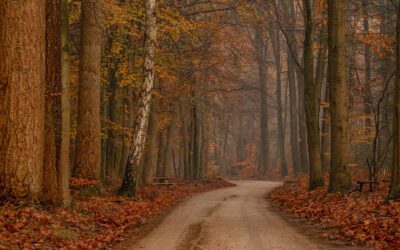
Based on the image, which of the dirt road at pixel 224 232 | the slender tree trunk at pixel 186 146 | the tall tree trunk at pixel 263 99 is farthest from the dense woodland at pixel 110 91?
the tall tree trunk at pixel 263 99

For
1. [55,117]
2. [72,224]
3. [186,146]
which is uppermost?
[55,117]

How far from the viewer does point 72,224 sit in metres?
10.7

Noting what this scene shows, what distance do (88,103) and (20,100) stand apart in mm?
6387

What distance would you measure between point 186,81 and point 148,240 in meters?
21.8

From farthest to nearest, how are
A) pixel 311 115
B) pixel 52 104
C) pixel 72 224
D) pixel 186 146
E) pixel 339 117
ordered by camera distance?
pixel 186 146 < pixel 311 115 < pixel 339 117 < pixel 52 104 < pixel 72 224

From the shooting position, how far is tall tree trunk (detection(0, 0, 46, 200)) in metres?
10.1

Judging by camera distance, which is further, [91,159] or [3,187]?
[91,159]

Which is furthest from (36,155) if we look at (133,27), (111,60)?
(111,60)

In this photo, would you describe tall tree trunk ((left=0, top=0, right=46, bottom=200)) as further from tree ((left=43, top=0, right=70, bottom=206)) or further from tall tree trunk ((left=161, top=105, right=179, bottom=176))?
tall tree trunk ((left=161, top=105, right=179, bottom=176))

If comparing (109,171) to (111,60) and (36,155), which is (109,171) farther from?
(36,155)

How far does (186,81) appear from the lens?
1228 inches

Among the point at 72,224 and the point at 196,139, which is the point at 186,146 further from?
the point at 72,224

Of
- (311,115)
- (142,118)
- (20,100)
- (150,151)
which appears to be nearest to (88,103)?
(142,118)

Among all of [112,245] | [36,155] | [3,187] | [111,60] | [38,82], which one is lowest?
[112,245]
